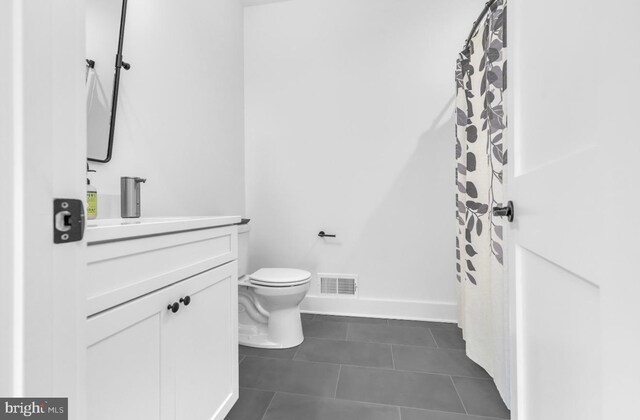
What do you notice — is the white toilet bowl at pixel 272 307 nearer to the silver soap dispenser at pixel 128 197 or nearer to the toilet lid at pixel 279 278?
the toilet lid at pixel 279 278

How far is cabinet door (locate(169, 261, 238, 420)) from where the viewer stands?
912mm

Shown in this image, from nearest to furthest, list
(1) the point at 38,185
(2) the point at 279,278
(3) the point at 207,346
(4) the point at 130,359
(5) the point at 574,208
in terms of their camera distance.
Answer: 1. (1) the point at 38,185
2. (5) the point at 574,208
3. (4) the point at 130,359
4. (3) the point at 207,346
5. (2) the point at 279,278

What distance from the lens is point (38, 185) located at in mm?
375

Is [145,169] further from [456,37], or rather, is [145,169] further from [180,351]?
[456,37]

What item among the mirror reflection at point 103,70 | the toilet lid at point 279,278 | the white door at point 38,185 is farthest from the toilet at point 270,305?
the white door at point 38,185

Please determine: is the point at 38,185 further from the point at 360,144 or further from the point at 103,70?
the point at 360,144

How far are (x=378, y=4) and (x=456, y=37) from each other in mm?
654

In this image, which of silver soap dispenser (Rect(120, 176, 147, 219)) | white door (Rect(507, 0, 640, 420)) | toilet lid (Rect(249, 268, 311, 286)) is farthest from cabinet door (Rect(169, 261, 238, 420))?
white door (Rect(507, 0, 640, 420))

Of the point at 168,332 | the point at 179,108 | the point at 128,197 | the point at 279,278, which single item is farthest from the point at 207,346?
the point at 179,108

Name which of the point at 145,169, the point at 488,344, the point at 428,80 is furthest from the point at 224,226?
the point at 428,80

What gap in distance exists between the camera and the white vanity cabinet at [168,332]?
2.16ft

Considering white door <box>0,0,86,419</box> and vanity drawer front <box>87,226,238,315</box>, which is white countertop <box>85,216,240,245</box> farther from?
white door <box>0,0,86,419</box>

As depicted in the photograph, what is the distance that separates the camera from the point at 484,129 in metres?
1.54

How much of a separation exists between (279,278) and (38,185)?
154 cm
